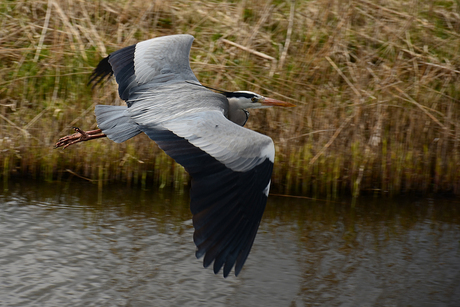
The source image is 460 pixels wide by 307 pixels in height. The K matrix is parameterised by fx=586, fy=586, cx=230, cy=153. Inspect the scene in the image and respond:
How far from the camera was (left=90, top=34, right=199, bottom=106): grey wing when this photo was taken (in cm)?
492

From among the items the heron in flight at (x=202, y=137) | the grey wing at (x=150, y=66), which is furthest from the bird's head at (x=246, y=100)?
the grey wing at (x=150, y=66)

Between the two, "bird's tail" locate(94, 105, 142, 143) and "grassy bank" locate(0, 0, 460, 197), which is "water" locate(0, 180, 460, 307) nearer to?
"grassy bank" locate(0, 0, 460, 197)

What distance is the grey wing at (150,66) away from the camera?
16.1 ft

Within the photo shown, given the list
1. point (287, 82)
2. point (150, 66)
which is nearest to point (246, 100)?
point (150, 66)

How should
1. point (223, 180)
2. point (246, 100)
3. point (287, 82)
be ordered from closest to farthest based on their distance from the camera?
point (223, 180) < point (246, 100) < point (287, 82)

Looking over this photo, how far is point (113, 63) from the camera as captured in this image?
516 cm

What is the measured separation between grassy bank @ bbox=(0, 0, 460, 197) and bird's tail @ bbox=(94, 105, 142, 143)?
2.27 metres

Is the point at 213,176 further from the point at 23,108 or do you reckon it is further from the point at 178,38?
the point at 23,108

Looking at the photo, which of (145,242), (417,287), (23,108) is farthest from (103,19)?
(417,287)

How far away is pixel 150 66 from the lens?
16.5 ft

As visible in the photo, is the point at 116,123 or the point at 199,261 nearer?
the point at 116,123

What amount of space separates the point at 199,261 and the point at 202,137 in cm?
203

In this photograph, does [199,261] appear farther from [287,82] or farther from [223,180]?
[287,82]

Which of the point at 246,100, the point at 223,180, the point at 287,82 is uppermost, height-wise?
the point at 287,82
